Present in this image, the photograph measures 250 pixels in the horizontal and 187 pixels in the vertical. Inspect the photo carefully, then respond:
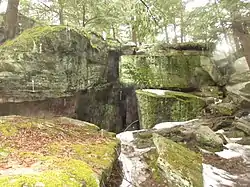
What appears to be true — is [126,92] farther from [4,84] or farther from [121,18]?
[4,84]

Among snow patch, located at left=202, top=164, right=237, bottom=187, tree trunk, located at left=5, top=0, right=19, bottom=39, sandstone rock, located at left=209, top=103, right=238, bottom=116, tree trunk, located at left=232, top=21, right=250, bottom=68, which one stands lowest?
snow patch, located at left=202, top=164, right=237, bottom=187

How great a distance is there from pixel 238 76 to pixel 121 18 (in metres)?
8.54

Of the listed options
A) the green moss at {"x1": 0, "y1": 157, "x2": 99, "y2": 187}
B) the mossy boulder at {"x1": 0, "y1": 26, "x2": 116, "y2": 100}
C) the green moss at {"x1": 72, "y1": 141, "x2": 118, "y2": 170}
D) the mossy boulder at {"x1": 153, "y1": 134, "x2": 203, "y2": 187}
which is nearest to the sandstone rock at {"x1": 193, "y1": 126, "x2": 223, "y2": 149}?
the mossy boulder at {"x1": 153, "y1": 134, "x2": 203, "y2": 187}

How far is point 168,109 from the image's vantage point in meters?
12.4

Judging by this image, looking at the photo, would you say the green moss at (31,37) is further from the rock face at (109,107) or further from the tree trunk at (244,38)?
the tree trunk at (244,38)

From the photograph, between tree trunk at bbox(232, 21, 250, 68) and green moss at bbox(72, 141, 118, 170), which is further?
tree trunk at bbox(232, 21, 250, 68)

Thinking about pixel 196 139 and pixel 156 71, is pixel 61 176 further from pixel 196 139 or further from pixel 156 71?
pixel 156 71

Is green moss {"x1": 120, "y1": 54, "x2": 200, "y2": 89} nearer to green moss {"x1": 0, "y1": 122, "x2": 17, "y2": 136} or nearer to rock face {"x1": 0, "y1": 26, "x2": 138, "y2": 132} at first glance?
rock face {"x1": 0, "y1": 26, "x2": 138, "y2": 132}

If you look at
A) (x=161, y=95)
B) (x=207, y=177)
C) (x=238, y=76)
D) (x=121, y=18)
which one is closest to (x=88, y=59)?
(x=121, y=18)

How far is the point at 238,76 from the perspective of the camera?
15000 millimetres

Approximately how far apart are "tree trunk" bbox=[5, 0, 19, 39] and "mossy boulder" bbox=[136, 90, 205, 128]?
22.6 ft

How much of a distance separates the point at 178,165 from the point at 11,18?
876cm

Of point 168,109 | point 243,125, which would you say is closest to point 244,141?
point 243,125

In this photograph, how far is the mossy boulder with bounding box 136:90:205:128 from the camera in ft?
40.3
